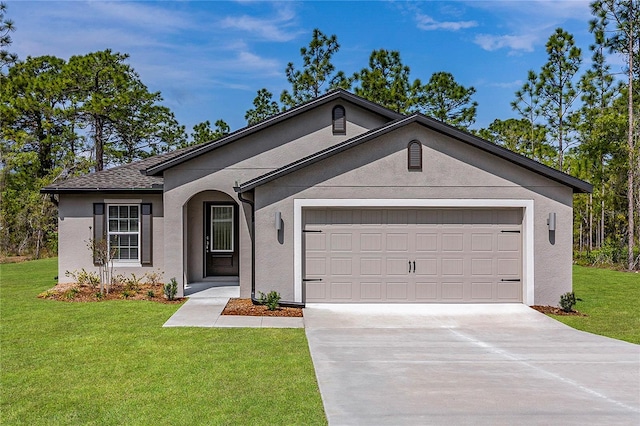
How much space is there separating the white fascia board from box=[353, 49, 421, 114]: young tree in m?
19.1

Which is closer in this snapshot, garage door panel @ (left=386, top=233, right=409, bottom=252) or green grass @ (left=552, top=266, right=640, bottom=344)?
green grass @ (left=552, top=266, right=640, bottom=344)

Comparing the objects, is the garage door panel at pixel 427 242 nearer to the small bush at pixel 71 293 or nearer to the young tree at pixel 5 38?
the small bush at pixel 71 293

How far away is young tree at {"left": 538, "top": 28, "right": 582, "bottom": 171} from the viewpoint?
26.3 m

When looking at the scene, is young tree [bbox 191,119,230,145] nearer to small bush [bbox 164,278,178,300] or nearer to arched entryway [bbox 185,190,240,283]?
arched entryway [bbox 185,190,240,283]

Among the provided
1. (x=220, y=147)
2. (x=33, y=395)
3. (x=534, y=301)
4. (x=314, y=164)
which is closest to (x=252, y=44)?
(x=220, y=147)

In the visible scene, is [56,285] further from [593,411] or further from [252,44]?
[593,411]

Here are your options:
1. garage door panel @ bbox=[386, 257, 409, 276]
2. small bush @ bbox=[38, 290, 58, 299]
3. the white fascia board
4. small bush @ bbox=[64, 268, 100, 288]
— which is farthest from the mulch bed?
small bush @ bbox=[38, 290, 58, 299]

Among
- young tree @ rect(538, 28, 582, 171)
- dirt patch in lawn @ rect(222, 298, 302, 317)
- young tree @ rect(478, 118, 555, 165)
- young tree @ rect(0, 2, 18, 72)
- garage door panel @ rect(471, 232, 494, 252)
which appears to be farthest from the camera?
young tree @ rect(478, 118, 555, 165)

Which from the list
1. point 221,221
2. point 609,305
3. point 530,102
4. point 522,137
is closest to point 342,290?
point 221,221

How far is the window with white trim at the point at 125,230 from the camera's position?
14656 millimetres

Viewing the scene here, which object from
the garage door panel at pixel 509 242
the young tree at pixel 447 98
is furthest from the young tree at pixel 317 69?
the garage door panel at pixel 509 242

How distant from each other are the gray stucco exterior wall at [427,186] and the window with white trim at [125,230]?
5.40m

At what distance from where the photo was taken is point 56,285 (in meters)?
14.8

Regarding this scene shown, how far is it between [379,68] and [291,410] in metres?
27.6
